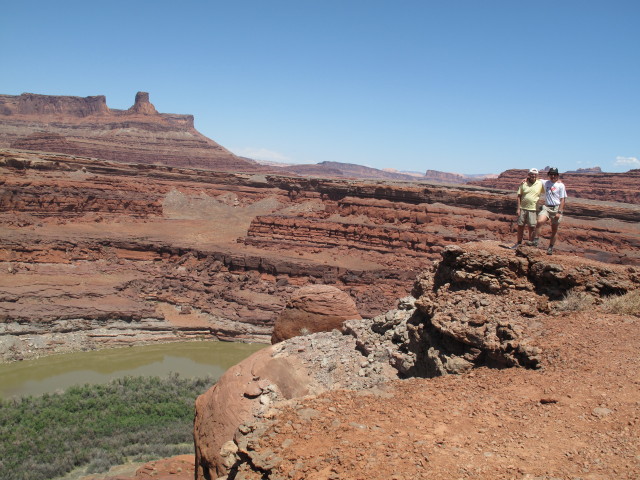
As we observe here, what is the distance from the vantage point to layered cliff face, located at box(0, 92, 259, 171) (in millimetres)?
87312

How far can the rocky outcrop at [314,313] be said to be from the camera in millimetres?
13289

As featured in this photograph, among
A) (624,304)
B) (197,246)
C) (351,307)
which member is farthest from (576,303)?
(197,246)

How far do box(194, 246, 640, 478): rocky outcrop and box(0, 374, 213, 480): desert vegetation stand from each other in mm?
6401

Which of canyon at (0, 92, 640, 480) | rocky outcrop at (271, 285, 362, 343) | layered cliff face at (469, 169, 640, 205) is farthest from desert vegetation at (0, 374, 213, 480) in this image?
layered cliff face at (469, 169, 640, 205)

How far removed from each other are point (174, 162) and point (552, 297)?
91453 mm

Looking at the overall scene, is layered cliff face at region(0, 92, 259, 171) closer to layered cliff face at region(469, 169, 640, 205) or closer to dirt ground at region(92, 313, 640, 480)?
layered cliff face at region(469, 169, 640, 205)

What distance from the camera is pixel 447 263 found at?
961cm

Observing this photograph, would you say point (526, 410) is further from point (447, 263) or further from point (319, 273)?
point (319, 273)

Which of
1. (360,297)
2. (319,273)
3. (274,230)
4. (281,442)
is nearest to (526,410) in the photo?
(281,442)

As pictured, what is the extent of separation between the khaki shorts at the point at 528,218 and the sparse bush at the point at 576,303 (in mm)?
2417

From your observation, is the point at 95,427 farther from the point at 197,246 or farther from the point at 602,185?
the point at 602,185

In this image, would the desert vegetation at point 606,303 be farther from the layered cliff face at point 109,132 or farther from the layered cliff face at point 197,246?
the layered cliff face at point 109,132

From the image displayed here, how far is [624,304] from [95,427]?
15.2 meters

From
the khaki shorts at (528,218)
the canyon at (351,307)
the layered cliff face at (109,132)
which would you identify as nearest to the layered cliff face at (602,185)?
the canyon at (351,307)
